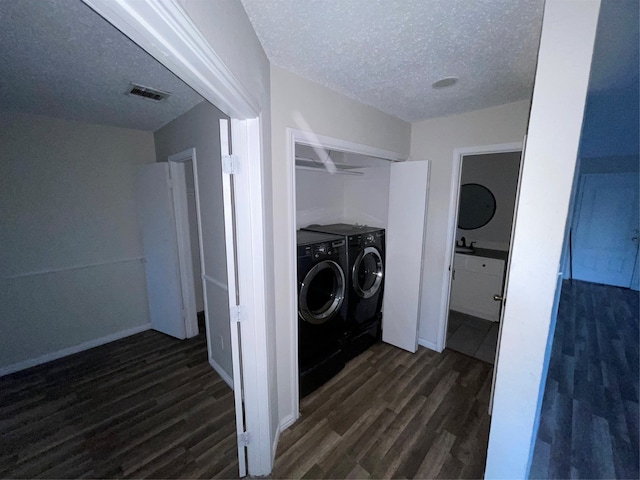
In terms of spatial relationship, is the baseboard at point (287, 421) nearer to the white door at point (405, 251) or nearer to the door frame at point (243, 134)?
the door frame at point (243, 134)

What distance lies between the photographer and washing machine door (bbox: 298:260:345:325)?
189 centimetres

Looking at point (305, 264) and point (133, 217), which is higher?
point (133, 217)

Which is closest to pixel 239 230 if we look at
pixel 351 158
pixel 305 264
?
pixel 305 264

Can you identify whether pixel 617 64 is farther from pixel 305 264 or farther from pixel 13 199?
pixel 13 199

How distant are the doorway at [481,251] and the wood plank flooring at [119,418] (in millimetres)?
2424

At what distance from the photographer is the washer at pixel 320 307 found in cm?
188

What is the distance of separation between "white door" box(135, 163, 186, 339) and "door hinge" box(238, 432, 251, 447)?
1.79 metres

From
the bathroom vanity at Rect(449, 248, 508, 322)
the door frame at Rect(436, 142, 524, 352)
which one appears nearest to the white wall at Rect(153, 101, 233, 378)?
the door frame at Rect(436, 142, 524, 352)

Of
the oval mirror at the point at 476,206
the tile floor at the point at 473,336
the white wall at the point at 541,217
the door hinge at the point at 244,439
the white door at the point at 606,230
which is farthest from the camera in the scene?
the white door at the point at 606,230

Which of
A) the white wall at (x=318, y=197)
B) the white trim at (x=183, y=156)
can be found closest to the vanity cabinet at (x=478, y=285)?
the white wall at (x=318, y=197)

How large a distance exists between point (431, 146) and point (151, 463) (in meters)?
3.23

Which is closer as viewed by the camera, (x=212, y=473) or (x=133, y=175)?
(x=212, y=473)

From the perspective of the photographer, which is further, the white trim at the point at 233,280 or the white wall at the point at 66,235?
the white wall at the point at 66,235

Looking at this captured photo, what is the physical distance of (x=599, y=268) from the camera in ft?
15.8
